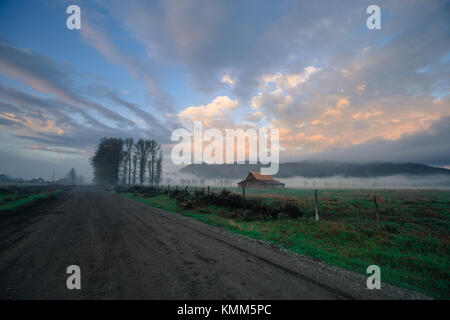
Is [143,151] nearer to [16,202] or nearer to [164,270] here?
[16,202]

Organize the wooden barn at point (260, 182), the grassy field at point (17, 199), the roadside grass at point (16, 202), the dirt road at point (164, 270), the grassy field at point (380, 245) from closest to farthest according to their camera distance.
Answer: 1. the dirt road at point (164, 270)
2. the grassy field at point (380, 245)
3. the roadside grass at point (16, 202)
4. the grassy field at point (17, 199)
5. the wooden barn at point (260, 182)

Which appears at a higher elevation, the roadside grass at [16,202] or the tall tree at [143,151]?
the tall tree at [143,151]

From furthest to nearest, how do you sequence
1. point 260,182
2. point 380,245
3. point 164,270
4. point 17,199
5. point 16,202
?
point 260,182 → point 17,199 → point 16,202 → point 380,245 → point 164,270

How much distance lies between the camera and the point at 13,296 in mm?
3312

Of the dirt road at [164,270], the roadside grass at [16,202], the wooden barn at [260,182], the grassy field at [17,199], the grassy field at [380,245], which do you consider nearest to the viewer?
the dirt road at [164,270]

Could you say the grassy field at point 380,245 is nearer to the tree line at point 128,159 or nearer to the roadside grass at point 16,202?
the roadside grass at point 16,202

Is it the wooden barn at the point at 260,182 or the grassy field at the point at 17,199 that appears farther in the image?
the wooden barn at the point at 260,182

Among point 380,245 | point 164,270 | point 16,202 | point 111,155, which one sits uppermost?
point 111,155

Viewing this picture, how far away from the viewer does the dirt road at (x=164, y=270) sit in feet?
11.8

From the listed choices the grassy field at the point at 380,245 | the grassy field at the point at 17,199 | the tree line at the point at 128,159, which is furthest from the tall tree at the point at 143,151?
the grassy field at the point at 380,245

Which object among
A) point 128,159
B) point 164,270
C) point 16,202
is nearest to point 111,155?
point 128,159

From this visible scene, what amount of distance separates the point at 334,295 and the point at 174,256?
4133mm

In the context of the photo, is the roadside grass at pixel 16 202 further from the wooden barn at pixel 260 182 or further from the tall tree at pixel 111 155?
the wooden barn at pixel 260 182

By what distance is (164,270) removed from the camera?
14.8 ft
